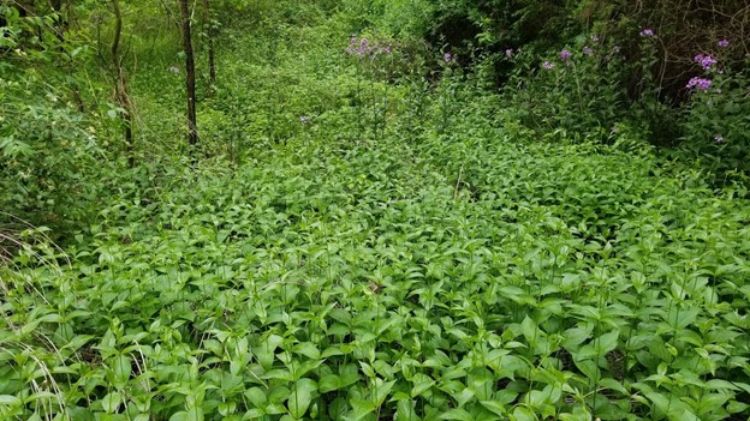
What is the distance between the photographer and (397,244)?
3.02 metres

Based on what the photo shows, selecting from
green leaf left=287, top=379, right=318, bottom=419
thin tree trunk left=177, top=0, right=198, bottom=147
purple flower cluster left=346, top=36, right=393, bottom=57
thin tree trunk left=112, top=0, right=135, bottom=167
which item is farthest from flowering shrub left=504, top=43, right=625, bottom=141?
green leaf left=287, top=379, right=318, bottom=419

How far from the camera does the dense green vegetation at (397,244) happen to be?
190 cm

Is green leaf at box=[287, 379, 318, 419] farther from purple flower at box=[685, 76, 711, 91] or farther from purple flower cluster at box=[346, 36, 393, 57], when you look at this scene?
purple flower cluster at box=[346, 36, 393, 57]

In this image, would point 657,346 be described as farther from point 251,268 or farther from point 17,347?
point 17,347

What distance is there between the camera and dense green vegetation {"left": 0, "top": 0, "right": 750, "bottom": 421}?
190 centimetres

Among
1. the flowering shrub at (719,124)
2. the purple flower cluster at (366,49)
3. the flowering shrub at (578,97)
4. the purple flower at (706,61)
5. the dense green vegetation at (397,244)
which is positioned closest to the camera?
the dense green vegetation at (397,244)

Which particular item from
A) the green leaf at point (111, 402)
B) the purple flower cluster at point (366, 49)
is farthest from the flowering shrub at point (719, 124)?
the purple flower cluster at point (366, 49)

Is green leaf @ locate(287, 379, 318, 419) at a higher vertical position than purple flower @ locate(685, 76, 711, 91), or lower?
lower

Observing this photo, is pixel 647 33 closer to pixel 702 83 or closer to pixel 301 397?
pixel 702 83

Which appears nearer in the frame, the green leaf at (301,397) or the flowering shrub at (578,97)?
the green leaf at (301,397)

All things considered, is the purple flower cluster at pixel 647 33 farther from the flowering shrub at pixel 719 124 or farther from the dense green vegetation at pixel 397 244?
the flowering shrub at pixel 719 124

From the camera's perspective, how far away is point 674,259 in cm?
279

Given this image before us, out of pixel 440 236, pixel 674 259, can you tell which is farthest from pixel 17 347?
pixel 674 259

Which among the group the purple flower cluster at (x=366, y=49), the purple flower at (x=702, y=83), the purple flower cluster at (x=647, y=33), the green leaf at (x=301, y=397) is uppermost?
the purple flower cluster at (x=647, y=33)
